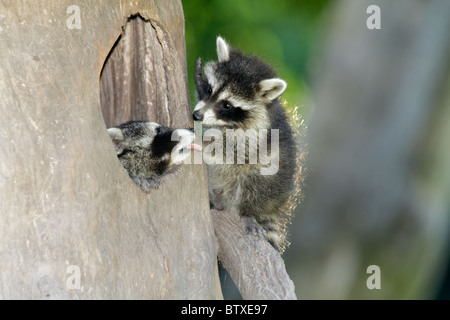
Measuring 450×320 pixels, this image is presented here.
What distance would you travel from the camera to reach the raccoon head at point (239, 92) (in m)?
3.55

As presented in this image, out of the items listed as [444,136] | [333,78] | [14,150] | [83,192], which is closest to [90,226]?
[83,192]

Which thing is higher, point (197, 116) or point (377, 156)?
point (197, 116)

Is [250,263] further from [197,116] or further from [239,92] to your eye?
[239,92]

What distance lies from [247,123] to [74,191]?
4.77 feet

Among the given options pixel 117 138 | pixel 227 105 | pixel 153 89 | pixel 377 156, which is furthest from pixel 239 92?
pixel 377 156

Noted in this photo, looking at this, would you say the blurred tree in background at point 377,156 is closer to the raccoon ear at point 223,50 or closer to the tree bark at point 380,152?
the tree bark at point 380,152

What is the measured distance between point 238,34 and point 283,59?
46 cm

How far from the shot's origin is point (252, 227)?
357 centimetres

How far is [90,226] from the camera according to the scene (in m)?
2.48

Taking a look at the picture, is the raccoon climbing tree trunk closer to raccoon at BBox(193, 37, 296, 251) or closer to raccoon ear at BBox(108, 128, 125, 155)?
raccoon ear at BBox(108, 128, 125, 155)

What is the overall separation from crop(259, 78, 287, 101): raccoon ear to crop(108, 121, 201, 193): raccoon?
73 centimetres

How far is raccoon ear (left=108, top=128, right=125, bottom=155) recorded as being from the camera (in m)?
2.96

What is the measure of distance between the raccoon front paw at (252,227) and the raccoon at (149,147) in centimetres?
76

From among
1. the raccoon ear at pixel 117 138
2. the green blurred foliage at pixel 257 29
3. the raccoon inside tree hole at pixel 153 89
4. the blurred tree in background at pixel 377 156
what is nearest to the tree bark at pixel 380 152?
the blurred tree in background at pixel 377 156
